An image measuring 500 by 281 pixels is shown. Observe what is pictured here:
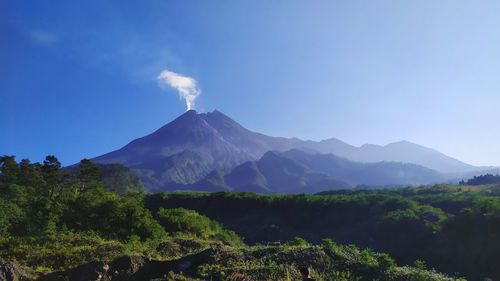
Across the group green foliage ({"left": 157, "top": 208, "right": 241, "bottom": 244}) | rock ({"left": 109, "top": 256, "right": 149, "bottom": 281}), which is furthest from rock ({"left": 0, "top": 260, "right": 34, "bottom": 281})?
green foliage ({"left": 157, "top": 208, "right": 241, "bottom": 244})

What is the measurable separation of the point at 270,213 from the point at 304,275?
5252 centimetres

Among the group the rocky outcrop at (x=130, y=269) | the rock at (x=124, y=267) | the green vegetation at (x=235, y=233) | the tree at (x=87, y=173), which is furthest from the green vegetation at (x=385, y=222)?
the rock at (x=124, y=267)

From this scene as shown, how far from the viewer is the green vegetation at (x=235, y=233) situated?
13812 millimetres

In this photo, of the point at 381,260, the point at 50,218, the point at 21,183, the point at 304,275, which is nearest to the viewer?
the point at 304,275

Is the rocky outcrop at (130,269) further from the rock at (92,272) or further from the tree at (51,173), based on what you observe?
the tree at (51,173)

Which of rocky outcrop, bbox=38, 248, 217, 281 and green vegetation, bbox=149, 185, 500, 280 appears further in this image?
green vegetation, bbox=149, 185, 500, 280

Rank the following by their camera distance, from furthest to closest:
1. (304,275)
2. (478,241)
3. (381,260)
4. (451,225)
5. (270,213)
Answer: (270,213) < (451,225) < (478,241) < (381,260) < (304,275)

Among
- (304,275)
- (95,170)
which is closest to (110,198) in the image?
(304,275)

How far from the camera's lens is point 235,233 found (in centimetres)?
5125

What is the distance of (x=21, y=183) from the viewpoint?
46562 mm

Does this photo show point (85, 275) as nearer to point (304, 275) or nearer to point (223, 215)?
point (304, 275)

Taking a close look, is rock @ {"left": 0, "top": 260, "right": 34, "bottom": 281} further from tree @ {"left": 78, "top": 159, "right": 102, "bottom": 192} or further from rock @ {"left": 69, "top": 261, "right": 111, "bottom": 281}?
tree @ {"left": 78, "top": 159, "right": 102, "bottom": 192}

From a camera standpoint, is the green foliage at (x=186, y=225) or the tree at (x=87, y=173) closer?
the green foliage at (x=186, y=225)

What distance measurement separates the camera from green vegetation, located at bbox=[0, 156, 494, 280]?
13.8 meters
